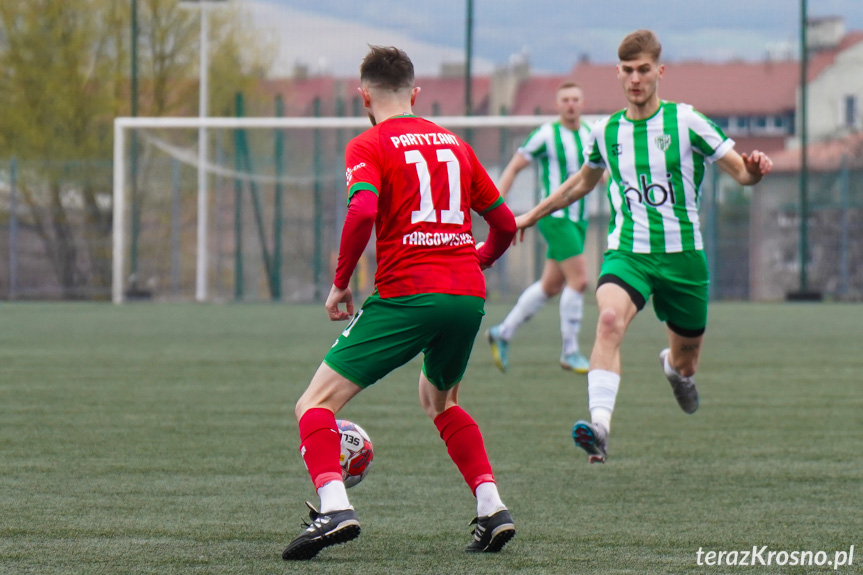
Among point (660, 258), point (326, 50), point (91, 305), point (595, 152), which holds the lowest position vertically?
point (91, 305)

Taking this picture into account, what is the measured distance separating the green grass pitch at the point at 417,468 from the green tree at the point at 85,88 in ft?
40.7

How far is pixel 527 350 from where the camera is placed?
39.1 ft


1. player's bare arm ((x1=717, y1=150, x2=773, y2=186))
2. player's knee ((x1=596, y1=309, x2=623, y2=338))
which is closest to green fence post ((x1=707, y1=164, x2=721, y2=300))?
player's bare arm ((x1=717, y1=150, x2=773, y2=186))

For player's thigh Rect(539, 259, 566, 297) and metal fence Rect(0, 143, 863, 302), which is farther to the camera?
metal fence Rect(0, 143, 863, 302)

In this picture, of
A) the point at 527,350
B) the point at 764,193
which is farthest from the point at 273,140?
the point at 527,350

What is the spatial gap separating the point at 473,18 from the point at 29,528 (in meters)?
18.5

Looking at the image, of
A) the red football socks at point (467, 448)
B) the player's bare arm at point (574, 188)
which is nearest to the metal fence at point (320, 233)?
the player's bare arm at point (574, 188)

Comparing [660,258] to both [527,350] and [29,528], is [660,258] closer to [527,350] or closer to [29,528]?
[29,528]

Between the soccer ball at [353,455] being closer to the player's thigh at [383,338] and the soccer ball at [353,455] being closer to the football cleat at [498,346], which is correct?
the player's thigh at [383,338]

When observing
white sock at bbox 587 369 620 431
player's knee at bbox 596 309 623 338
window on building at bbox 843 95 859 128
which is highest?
window on building at bbox 843 95 859 128

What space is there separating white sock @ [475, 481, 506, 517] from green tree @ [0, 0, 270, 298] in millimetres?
19047

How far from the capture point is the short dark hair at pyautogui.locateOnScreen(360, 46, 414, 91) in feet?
13.3

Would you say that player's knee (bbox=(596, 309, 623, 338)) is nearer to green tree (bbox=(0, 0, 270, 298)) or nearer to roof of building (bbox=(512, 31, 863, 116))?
roof of building (bbox=(512, 31, 863, 116))

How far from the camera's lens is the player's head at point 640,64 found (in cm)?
561
